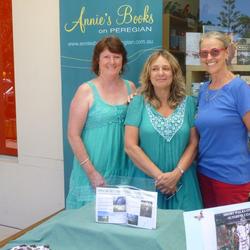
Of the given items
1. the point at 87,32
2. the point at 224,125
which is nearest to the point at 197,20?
the point at 87,32

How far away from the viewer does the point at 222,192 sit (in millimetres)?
2104

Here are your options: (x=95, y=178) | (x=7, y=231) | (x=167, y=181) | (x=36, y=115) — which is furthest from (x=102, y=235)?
(x=7, y=231)

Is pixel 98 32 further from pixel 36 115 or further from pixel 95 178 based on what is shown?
pixel 95 178

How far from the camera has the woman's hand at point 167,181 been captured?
2096mm

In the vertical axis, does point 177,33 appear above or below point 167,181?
above

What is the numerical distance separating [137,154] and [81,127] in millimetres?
402

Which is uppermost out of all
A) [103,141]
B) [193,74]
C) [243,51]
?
[243,51]

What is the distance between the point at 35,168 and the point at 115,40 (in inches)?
66.8

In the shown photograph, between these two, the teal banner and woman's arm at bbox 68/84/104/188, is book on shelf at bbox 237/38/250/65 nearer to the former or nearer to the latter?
the teal banner

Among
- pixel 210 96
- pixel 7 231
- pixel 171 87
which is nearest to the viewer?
pixel 210 96

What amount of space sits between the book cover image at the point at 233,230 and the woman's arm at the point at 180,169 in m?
0.81

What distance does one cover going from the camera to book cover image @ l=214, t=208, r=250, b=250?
4.19 ft

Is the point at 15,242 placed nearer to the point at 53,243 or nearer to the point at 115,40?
the point at 53,243

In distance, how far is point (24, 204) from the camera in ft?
12.1
